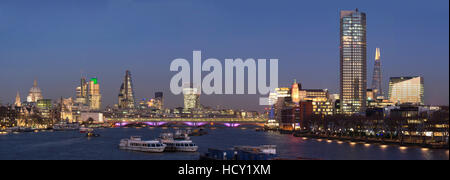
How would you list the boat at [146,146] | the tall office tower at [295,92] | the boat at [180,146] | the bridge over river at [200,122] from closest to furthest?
the boat at [146,146]
the boat at [180,146]
the bridge over river at [200,122]
the tall office tower at [295,92]

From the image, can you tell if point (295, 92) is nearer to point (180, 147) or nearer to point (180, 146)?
point (180, 146)

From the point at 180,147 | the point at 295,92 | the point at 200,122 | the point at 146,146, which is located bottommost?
the point at 200,122

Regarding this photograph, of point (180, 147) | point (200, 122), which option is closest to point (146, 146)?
point (180, 147)

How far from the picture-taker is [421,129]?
262 ft

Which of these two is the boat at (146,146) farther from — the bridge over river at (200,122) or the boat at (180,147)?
the bridge over river at (200,122)

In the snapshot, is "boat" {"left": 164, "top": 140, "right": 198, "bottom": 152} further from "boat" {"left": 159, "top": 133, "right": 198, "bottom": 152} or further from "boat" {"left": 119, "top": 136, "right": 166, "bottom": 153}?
"boat" {"left": 119, "top": 136, "right": 166, "bottom": 153}

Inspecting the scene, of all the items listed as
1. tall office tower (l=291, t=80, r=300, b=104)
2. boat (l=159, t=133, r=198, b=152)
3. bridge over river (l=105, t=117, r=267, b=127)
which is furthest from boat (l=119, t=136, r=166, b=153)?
tall office tower (l=291, t=80, r=300, b=104)

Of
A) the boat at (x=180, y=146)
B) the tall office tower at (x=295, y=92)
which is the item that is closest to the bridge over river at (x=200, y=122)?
the tall office tower at (x=295, y=92)

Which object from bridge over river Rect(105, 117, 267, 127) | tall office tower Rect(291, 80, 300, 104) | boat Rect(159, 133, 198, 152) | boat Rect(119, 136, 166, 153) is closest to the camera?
boat Rect(119, 136, 166, 153)

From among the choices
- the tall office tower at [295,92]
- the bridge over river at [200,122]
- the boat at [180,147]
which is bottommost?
the bridge over river at [200,122]
